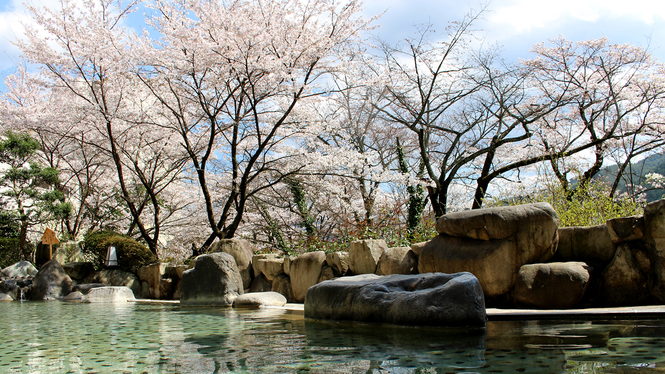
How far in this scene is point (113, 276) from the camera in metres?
11.5

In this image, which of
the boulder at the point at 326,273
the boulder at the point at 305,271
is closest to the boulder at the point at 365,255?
the boulder at the point at 326,273

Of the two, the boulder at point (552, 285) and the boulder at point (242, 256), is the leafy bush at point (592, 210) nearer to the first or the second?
the boulder at point (552, 285)

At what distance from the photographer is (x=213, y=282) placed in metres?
8.05

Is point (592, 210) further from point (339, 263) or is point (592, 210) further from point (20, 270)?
point (20, 270)

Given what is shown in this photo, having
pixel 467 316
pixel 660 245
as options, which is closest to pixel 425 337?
pixel 467 316

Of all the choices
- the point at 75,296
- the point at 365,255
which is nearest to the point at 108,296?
the point at 75,296

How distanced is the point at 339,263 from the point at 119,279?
711 cm

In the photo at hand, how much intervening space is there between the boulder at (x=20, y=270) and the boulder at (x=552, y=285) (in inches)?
526

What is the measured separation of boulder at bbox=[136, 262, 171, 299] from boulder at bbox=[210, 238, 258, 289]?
7.55ft

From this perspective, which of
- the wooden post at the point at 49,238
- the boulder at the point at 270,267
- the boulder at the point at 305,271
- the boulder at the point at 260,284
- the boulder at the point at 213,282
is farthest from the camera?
the wooden post at the point at 49,238

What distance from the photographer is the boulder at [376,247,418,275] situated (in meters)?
6.28

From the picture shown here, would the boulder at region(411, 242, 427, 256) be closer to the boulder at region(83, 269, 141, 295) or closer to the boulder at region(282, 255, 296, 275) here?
the boulder at region(282, 255, 296, 275)

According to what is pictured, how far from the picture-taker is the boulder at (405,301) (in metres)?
3.86

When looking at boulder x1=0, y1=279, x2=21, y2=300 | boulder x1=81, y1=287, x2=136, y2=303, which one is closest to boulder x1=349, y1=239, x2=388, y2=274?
boulder x1=81, y1=287, x2=136, y2=303
